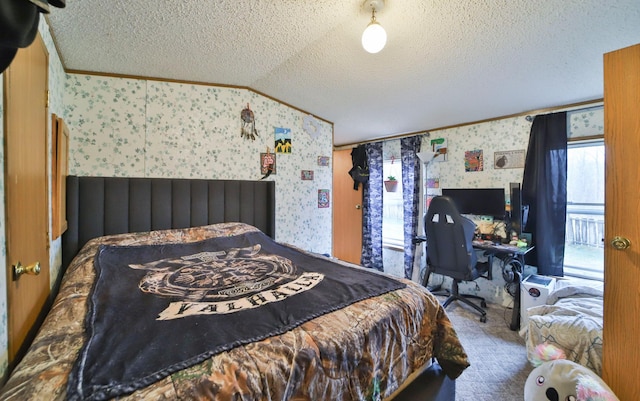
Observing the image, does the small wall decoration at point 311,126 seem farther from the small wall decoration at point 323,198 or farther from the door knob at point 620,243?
the door knob at point 620,243

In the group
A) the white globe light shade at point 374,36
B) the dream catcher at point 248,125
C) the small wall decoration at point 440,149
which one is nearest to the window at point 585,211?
the small wall decoration at point 440,149

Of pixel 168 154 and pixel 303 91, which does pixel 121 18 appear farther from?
pixel 303 91

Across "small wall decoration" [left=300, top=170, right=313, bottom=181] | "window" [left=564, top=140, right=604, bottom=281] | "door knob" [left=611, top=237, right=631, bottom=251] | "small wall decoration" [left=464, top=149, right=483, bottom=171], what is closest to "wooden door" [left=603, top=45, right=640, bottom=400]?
"door knob" [left=611, top=237, right=631, bottom=251]

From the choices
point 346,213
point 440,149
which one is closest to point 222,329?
point 440,149

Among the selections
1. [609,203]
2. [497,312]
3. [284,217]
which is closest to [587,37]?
[609,203]

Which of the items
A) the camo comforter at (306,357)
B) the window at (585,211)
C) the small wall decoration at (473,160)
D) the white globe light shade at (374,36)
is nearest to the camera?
the camo comforter at (306,357)

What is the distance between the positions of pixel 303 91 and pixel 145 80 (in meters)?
1.47

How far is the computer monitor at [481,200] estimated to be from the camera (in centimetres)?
299

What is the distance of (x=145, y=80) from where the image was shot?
2404 mm

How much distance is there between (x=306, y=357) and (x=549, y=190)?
3127 millimetres

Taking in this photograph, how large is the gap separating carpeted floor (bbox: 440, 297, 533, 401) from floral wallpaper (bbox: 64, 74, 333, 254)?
1910 millimetres

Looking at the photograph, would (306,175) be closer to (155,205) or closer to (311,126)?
(311,126)

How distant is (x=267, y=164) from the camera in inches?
119

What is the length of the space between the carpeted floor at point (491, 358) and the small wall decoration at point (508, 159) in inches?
64.2
